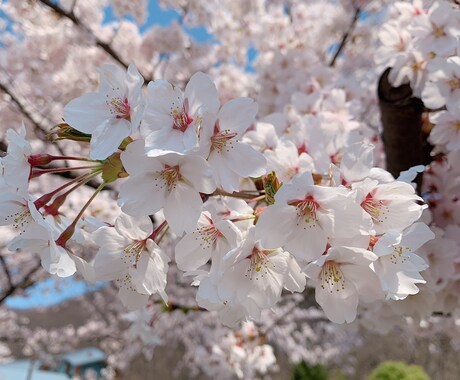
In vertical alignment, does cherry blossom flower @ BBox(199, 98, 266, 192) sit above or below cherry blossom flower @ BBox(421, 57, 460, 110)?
above

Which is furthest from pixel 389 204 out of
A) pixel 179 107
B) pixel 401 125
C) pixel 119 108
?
pixel 401 125

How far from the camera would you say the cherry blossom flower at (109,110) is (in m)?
0.75

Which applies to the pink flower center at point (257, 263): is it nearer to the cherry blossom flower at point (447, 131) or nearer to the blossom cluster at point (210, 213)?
the blossom cluster at point (210, 213)

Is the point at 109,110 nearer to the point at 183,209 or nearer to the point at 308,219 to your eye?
the point at 183,209

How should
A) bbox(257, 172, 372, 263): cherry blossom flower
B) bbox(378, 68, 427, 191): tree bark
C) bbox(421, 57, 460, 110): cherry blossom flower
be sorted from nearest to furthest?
bbox(257, 172, 372, 263): cherry blossom flower → bbox(421, 57, 460, 110): cherry blossom flower → bbox(378, 68, 427, 191): tree bark

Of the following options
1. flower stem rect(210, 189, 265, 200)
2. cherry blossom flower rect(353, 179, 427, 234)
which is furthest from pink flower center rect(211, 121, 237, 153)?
cherry blossom flower rect(353, 179, 427, 234)

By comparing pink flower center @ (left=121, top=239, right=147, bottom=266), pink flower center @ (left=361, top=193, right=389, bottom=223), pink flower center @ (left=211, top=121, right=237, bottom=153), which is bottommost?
pink flower center @ (left=121, top=239, right=147, bottom=266)

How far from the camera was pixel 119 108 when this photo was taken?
2.73ft

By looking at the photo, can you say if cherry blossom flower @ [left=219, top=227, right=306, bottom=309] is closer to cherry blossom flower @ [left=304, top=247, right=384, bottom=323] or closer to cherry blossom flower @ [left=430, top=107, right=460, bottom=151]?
cherry blossom flower @ [left=304, top=247, right=384, bottom=323]

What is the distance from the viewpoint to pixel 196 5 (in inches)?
171

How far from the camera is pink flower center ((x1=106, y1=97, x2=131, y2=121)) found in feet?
2.69

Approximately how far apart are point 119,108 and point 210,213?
0.25 metres

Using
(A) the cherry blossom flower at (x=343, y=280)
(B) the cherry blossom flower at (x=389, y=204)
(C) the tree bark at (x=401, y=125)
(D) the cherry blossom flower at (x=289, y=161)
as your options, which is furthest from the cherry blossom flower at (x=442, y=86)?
(A) the cherry blossom flower at (x=343, y=280)

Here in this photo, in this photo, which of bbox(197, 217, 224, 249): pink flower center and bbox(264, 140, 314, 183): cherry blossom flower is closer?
bbox(197, 217, 224, 249): pink flower center
